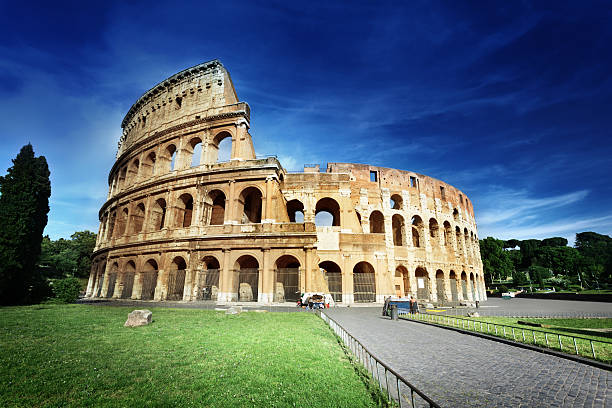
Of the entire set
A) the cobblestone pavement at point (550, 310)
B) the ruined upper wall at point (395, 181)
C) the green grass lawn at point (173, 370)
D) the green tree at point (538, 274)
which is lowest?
the cobblestone pavement at point (550, 310)

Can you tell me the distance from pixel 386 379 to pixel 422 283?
2535cm

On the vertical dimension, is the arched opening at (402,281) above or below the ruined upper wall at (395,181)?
below

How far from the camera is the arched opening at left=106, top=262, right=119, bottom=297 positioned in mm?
24491

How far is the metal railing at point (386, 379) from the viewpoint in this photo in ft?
10.3

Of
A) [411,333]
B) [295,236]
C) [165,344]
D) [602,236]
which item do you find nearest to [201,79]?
[295,236]

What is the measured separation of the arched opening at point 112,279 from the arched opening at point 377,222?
990 inches

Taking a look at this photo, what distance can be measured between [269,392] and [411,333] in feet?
23.9

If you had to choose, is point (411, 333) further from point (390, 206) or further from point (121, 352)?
point (390, 206)

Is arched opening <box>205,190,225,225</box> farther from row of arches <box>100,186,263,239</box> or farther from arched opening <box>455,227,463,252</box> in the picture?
arched opening <box>455,227,463,252</box>

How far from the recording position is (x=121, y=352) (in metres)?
6.19

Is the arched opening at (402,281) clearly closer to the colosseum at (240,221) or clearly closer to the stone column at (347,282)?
the colosseum at (240,221)

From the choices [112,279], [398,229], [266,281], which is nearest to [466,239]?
[398,229]

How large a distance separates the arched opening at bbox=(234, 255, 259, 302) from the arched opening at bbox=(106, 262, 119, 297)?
1201 centimetres

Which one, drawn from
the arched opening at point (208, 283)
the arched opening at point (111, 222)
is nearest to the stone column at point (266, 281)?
the arched opening at point (208, 283)
